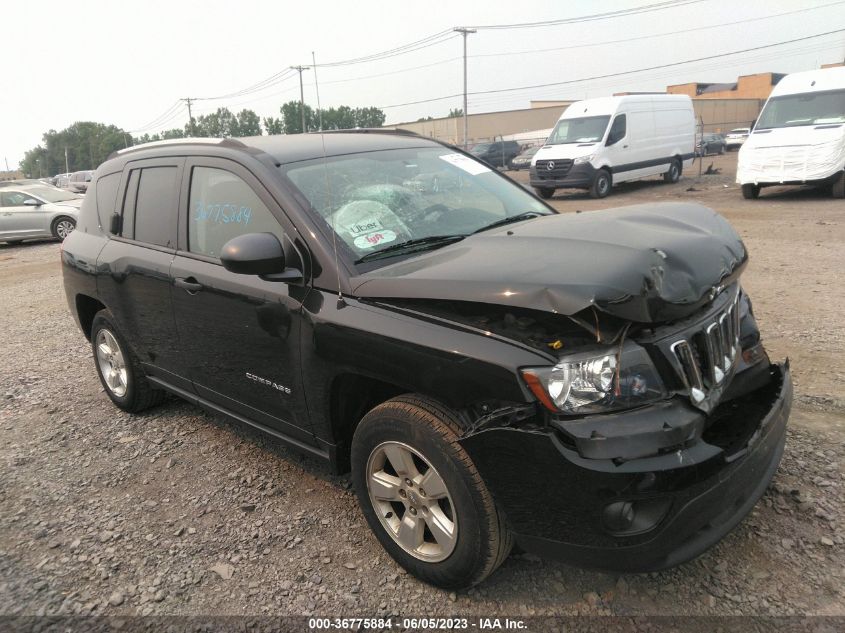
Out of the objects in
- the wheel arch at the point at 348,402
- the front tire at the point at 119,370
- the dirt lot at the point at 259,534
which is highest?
the wheel arch at the point at 348,402

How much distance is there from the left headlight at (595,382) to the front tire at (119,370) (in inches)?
124

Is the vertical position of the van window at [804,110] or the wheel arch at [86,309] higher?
the van window at [804,110]

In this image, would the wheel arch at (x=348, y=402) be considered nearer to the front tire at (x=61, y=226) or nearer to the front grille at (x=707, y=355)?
the front grille at (x=707, y=355)

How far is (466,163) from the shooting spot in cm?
387

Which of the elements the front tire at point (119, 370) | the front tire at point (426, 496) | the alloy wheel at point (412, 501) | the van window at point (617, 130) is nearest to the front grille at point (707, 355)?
the front tire at point (426, 496)

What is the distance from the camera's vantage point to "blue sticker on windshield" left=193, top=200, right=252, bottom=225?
3.18 meters

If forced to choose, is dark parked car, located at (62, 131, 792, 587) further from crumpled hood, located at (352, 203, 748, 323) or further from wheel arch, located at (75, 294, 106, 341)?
wheel arch, located at (75, 294, 106, 341)

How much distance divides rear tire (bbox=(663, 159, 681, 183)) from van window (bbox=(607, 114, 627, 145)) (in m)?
3.34

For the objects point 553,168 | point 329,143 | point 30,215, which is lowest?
point 30,215

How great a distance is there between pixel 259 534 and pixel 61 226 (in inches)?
660

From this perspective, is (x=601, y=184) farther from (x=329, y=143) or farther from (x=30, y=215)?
(x=329, y=143)

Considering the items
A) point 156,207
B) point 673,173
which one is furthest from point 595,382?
point 673,173

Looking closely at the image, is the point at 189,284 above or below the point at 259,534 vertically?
above

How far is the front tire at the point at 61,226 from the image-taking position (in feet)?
55.0
